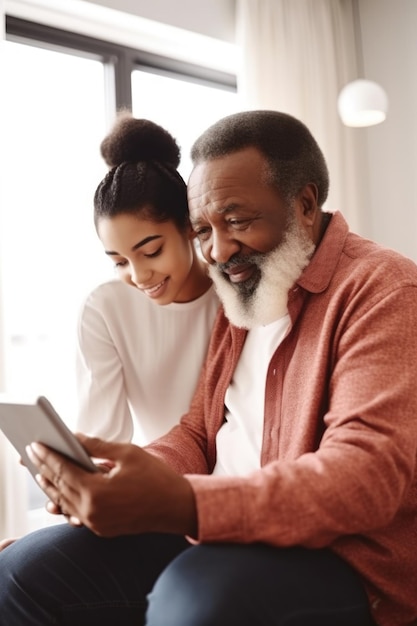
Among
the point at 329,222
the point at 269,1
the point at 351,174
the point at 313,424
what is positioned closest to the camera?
the point at 313,424

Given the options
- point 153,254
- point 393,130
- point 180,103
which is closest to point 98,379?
point 153,254

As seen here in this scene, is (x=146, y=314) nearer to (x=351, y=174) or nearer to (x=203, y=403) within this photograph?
(x=203, y=403)

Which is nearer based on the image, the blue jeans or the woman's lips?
the blue jeans

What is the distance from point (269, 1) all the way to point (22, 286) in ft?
6.23

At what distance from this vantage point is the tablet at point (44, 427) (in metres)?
0.90

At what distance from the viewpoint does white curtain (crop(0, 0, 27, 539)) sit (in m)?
2.59

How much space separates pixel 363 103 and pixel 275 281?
6.33ft

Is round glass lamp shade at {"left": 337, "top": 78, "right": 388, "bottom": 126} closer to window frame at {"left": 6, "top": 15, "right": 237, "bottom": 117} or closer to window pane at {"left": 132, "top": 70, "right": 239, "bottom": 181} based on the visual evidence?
window pane at {"left": 132, "top": 70, "right": 239, "bottom": 181}

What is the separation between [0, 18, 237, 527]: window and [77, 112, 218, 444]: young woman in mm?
1275

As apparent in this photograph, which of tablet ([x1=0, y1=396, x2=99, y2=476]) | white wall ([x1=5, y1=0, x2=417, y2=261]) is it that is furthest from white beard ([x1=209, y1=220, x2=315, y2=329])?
white wall ([x1=5, y1=0, x2=417, y2=261])

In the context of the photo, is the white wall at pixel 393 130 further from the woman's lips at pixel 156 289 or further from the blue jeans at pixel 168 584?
the blue jeans at pixel 168 584

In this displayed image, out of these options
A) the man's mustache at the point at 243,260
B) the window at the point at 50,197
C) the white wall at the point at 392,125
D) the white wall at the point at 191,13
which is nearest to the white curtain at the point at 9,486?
the window at the point at 50,197

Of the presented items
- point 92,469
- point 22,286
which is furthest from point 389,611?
point 22,286

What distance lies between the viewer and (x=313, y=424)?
1118 mm
